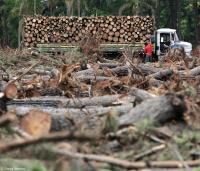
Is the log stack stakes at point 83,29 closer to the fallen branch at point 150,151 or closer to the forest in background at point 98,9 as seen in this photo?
the forest in background at point 98,9

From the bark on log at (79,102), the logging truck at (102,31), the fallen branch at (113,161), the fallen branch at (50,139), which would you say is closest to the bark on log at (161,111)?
the fallen branch at (113,161)

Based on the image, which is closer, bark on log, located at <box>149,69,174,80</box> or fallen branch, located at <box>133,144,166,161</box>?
fallen branch, located at <box>133,144,166,161</box>

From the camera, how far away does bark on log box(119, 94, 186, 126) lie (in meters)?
6.44

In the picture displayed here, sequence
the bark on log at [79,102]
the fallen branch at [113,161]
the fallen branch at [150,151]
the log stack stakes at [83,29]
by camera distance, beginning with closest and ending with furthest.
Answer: the fallen branch at [113,161], the fallen branch at [150,151], the bark on log at [79,102], the log stack stakes at [83,29]

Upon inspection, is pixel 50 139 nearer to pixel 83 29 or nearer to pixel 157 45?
pixel 157 45

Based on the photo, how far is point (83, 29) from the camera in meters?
32.2

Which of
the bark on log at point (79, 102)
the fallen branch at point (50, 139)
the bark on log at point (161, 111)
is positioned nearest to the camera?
the fallen branch at point (50, 139)

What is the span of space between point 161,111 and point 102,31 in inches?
993

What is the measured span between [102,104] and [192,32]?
1882 inches

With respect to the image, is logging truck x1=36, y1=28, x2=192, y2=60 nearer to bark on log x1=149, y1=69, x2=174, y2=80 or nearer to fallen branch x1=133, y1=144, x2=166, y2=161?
bark on log x1=149, y1=69, x2=174, y2=80

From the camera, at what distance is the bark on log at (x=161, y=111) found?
644 centimetres

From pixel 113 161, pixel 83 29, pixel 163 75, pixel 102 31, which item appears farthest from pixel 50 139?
pixel 83 29

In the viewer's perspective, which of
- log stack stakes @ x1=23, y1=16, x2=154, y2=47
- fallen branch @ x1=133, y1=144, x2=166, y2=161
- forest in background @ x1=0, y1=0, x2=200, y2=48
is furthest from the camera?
forest in background @ x1=0, y1=0, x2=200, y2=48

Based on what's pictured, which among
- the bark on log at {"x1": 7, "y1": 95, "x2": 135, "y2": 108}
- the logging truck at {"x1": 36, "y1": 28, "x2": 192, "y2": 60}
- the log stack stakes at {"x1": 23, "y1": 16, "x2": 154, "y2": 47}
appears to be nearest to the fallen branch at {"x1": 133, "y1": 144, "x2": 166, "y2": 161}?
the bark on log at {"x1": 7, "y1": 95, "x2": 135, "y2": 108}
